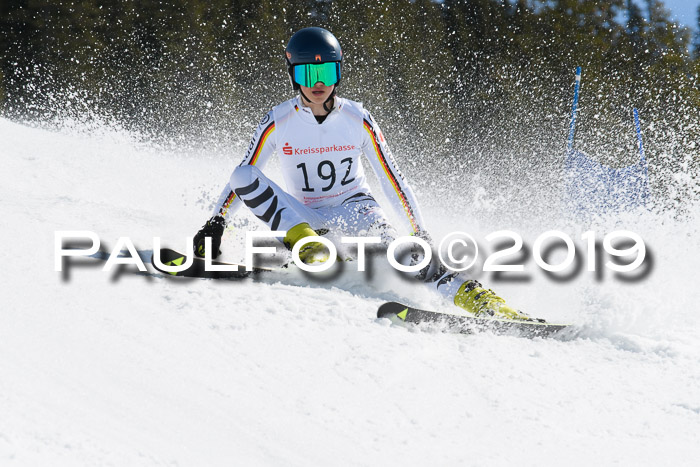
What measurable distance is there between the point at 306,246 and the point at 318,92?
966mm

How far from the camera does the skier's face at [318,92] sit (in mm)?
3736

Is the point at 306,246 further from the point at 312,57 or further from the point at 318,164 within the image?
the point at 312,57

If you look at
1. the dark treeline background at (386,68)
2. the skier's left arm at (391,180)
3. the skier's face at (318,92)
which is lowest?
the skier's left arm at (391,180)

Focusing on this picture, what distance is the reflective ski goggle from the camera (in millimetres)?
3705

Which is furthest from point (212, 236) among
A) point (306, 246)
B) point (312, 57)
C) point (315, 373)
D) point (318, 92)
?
point (315, 373)

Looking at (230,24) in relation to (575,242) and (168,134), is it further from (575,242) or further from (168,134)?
(575,242)

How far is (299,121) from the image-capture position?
3846 mm

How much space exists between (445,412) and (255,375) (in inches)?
27.7

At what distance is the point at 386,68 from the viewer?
718 inches

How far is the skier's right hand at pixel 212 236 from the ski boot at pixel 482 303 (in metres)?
1.43

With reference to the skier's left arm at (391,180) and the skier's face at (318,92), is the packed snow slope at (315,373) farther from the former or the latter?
the skier's face at (318,92)

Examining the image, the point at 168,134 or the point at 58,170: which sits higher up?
the point at 168,134

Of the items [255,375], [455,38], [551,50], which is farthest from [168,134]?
[255,375]

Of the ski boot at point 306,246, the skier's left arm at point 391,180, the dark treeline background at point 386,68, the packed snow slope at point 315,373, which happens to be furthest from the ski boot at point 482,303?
the dark treeline background at point 386,68
